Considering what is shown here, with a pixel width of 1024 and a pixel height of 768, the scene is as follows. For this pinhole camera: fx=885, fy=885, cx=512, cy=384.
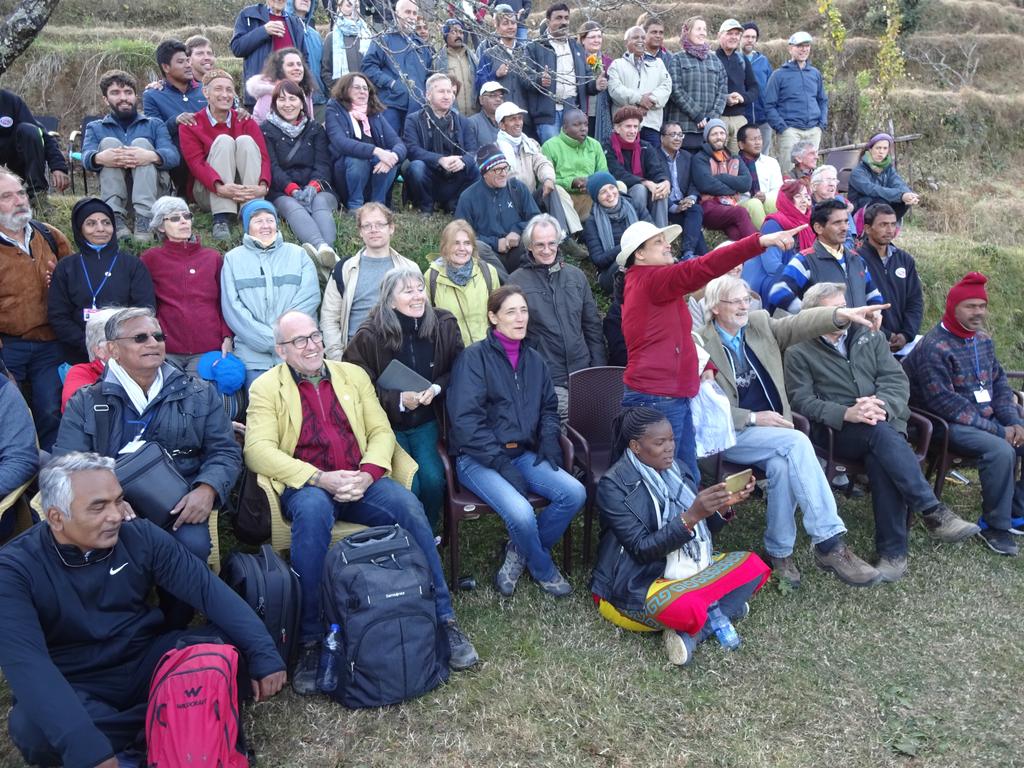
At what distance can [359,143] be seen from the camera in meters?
7.35

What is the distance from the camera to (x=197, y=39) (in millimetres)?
7766

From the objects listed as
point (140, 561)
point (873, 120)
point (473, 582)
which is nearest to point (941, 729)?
point (473, 582)

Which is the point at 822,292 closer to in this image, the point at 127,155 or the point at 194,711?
the point at 194,711

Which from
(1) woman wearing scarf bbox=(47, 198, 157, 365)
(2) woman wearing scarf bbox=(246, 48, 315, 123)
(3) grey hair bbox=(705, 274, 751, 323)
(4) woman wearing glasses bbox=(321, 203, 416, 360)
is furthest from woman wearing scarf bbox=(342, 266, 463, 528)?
(2) woman wearing scarf bbox=(246, 48, 315, 123)

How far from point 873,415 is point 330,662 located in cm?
351

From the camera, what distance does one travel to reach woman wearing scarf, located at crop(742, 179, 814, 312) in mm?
7121

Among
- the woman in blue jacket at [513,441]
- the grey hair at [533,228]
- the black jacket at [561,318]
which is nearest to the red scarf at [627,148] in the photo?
the grey hair at [533,228]

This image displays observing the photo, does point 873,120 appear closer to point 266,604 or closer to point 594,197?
point 594,197

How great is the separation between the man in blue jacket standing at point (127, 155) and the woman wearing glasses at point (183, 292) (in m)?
1.20

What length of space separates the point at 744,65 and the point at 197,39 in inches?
232

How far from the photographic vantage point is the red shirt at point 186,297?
222 inches

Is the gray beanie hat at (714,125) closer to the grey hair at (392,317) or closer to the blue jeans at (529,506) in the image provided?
the grey hair at (392,317)

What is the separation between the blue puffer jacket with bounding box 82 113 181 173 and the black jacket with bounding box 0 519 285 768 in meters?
4.27

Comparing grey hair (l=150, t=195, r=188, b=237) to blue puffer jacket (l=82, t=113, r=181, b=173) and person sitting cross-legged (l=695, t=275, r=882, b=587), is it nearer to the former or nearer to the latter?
blue puffer jacket (l=82, t=113, r=181, b=173)
